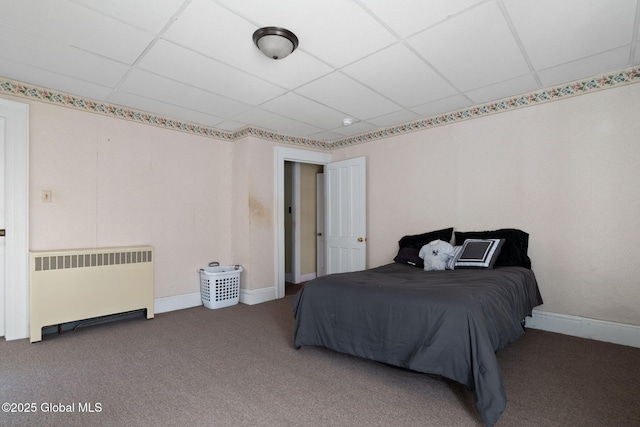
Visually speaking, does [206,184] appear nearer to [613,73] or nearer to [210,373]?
[210,373]

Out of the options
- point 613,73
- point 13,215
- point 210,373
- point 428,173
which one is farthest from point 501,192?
point 13,215

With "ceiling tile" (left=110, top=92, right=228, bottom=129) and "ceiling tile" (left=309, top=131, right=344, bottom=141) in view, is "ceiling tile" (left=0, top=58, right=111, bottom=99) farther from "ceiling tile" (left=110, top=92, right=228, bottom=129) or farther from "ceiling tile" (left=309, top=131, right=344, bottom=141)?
"ceiling tile" (left=309, top=131, right=344, bottom=141)

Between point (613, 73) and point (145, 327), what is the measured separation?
5.04 meters

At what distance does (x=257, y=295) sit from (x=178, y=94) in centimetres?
263

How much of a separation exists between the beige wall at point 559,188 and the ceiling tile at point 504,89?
0.71 ft

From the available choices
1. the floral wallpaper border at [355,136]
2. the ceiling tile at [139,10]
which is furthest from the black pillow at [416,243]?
the ceiling tile at [139,10]

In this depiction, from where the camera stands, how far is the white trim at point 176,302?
389 cm

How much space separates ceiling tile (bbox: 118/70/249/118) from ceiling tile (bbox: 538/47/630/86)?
2.97 metres

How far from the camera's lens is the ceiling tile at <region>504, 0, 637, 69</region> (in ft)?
6.35

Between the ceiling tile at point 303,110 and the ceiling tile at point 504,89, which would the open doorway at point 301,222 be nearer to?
the ceiling tile at point 303,110

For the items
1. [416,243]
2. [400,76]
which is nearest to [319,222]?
[416,243]

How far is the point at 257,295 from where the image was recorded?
172 inches

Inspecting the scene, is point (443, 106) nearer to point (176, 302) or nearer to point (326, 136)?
point (326, 136)

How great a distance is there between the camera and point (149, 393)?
6.70 ft
